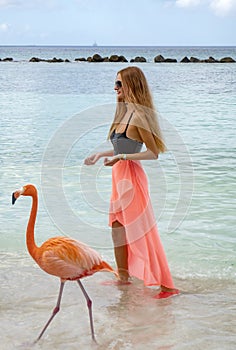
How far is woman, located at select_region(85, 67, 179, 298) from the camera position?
4.55 m

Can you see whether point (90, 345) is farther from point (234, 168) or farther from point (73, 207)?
point (234, 168)

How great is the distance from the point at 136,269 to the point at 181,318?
55 centimetres

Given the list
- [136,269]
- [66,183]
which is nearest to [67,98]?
[66,183]

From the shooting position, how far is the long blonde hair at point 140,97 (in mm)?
4555

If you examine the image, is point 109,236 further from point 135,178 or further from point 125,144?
point 125,144

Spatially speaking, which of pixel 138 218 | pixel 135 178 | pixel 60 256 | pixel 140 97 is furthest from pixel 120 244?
pixel 60 256

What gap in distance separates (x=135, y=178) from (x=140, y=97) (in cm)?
57

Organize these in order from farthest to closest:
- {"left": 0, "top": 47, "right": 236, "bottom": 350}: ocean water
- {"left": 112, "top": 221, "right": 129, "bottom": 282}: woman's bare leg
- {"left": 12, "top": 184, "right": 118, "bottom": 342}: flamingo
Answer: {"left": 112, "top": 221, "right": 129, "bottom": 282}: woman's bare leg
{"left": 0, "top": 47, "right": 236, "bottom": 350}: ocean water
{"left": 12, "top": 184, "right": 118, "bottom": 342}: flamingo

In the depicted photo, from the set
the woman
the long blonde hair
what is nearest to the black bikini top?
the woman

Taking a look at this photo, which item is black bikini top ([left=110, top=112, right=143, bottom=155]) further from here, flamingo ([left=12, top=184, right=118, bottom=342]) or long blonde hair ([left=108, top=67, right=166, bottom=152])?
flamingo ([left=12, top=184, right=118, bottom=342])

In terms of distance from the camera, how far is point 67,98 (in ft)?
79.9

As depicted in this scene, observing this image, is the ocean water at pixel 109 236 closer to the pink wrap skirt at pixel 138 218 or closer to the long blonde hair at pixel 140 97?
the pink wrap skirt at pixel 138 218

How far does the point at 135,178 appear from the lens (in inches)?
183

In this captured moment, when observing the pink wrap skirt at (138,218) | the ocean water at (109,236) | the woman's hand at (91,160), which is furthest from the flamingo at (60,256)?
the pink wrap skirt at (138,218)
